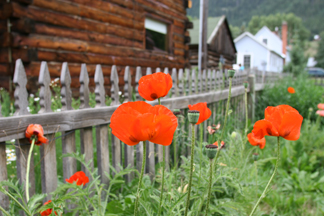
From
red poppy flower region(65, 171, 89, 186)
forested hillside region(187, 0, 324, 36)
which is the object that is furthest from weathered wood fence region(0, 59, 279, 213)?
forested hillside region(187, 0, 324, 36)

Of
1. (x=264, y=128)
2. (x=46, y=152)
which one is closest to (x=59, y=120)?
(x=46, y=152)

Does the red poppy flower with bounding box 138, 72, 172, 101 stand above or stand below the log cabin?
below

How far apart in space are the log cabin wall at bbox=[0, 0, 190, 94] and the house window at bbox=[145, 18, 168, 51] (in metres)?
0.18

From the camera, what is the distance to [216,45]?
18344mm

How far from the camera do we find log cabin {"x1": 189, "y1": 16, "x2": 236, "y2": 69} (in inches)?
653

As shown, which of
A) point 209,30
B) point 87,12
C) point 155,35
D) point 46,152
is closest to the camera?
point 46,152

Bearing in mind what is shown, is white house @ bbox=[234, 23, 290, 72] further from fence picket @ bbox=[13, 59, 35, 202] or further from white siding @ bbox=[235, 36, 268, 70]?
fence picket @ bbox=[13, 59, 35, 202]

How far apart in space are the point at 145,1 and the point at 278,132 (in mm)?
6626

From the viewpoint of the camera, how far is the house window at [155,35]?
719cm

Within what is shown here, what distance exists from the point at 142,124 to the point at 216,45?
18623 mm

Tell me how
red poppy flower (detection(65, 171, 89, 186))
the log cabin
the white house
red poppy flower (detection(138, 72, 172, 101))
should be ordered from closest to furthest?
1. red poppy flower (detection(138, 72, 172, 101))
2. red poppy flower (detection(65, 171, 89, 186))
3. the log cabin
4. the white house

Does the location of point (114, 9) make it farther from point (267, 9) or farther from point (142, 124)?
point (267, 9)

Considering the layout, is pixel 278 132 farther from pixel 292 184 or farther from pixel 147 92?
pixel 292 184

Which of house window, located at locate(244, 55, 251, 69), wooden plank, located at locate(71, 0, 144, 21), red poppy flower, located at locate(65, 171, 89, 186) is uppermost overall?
house window, located at locate(244, 55, 251, 69)
